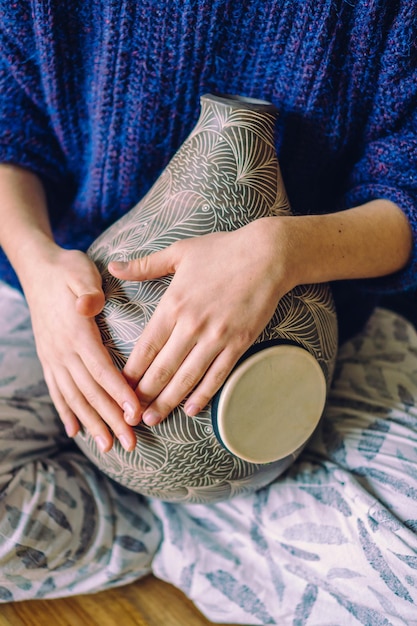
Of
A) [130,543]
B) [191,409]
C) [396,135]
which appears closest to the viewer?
[191,409]

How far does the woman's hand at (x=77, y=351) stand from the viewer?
1.98ft

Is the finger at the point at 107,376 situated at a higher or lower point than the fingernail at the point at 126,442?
higher

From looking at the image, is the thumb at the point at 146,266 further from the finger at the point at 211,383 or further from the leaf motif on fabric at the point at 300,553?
the leaf motif on fabric at the point at 300,553

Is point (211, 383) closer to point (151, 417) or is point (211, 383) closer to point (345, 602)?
point (151, 417)

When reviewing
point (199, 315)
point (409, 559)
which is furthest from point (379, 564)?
point (199, 315)

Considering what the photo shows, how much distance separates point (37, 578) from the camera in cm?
76

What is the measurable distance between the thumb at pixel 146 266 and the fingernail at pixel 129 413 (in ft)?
0.41

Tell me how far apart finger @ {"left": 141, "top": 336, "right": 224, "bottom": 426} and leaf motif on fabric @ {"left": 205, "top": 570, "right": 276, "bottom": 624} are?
0.31 metres

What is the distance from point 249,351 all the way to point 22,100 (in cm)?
45

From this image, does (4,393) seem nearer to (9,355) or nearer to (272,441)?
(9,355)

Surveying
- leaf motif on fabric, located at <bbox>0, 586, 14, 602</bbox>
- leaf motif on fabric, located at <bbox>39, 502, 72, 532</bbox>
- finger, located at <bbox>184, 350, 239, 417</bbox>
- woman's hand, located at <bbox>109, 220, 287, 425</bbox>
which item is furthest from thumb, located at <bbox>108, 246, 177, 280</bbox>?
leaf motif on fabric, located at <bbox>0, 586, 14, 602</bbox>

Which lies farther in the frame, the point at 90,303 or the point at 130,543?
the point at 130,543

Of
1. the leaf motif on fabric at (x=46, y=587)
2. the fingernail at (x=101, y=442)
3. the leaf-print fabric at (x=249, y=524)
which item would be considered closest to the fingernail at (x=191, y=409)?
the fingernail at (x=101, y=442)

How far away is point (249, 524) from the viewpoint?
0.79 metres
